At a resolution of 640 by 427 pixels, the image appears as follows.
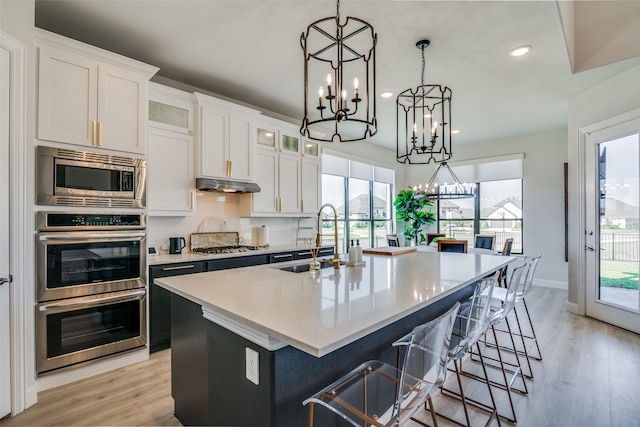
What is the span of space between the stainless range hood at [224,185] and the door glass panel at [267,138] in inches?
24.0

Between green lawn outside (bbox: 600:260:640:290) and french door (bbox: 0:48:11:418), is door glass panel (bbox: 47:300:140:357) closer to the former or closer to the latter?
french door (bbox: 0:48:11:418)

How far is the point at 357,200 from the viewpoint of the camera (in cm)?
645

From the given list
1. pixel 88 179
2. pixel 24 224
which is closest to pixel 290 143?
pixel 88 179

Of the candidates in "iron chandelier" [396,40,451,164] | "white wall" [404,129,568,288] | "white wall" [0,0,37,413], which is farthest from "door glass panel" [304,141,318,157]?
"white wall" [404,129,568,288]

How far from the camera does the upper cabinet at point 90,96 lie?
240 cm

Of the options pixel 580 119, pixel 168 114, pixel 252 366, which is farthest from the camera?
pixel 580 119

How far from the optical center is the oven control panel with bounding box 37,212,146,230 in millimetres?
2367

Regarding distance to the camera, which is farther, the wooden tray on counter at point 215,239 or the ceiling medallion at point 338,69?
the wooden tray on counter at point 215,239

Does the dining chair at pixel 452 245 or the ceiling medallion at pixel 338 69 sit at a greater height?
the ceiling medallion at pixel 338 69

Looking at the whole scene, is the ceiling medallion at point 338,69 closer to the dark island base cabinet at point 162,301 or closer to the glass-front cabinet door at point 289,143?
the glass-front cabinet door at point 289,143

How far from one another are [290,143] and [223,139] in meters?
1.13

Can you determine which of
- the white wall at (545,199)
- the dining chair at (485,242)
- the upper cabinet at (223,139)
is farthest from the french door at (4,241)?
the white wall at (545,199)

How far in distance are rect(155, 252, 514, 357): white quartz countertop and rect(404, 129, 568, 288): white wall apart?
176 inches

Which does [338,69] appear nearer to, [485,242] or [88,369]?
[88,369]
